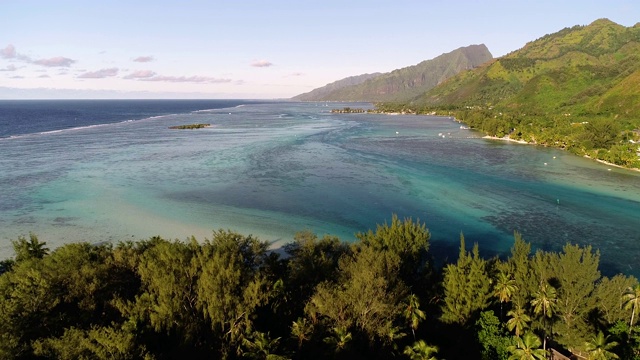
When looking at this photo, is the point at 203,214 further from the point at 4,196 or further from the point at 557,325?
the point at 557,325

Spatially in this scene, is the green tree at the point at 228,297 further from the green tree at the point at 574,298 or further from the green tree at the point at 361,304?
the green tree at the point at 574,298

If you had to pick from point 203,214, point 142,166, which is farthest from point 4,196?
point 203,214

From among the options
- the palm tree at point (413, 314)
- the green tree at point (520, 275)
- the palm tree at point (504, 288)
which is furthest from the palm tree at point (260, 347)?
the green tree at point (520, 275)

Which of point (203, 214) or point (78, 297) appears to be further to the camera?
point (203, 214)

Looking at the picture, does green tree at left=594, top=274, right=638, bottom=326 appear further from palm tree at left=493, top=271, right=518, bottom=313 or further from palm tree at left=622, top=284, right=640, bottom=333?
palm tree at left=493, top=271, right=518, bottom=313

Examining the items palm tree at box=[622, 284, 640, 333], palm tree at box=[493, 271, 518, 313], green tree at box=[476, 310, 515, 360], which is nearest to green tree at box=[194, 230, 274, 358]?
green tree at box=[476, 310, 515, 360]

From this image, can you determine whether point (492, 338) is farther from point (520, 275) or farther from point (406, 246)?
point (406, 246)
